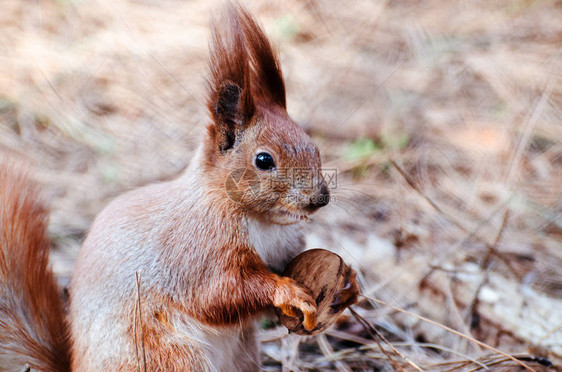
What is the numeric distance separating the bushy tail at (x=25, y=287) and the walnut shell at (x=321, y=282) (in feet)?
2.74

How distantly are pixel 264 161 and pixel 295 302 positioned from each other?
47cm

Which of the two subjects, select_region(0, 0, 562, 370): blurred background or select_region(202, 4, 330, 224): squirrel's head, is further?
select_region(0, 0, 562, 370): blurred background

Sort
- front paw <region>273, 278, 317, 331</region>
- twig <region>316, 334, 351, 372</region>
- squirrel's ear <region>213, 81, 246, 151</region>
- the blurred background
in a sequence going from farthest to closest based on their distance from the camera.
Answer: the blurred background < twig <region>316, 334, 351, 372</region> < squirrel's ear <region>213, 81, 246, 151</region> < front paw <region>273, 278, 317, 331</region>

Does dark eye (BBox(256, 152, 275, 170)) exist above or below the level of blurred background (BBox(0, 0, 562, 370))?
above

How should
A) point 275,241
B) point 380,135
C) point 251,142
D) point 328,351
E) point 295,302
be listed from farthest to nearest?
point 380,135 → point 328,351 → point 275,241 → point 251,142 → point 295,302

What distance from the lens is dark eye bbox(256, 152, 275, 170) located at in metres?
1.81

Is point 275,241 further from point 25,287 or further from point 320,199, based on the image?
point 25,287

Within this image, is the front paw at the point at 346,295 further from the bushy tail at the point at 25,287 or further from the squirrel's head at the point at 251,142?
the bushy tail at the point at 25,287

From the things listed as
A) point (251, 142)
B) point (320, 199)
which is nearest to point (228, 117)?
point (251, 142)

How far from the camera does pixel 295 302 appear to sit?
5.65 feet

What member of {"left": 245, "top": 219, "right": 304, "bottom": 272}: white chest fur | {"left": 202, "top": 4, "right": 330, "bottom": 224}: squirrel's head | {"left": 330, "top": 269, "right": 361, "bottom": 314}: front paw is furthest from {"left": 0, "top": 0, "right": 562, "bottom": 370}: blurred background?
{"left": 330, "top": 269, "right": 361, "bottom": 314}: front paw

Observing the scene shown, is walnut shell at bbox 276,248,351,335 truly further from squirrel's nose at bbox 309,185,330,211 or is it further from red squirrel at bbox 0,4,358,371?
squirrel's nose at bbox 309,185,330,211

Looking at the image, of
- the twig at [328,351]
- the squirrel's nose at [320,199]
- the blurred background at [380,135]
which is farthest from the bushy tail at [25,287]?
the twig at [328,351]

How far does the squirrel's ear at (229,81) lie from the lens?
1.76 metres
